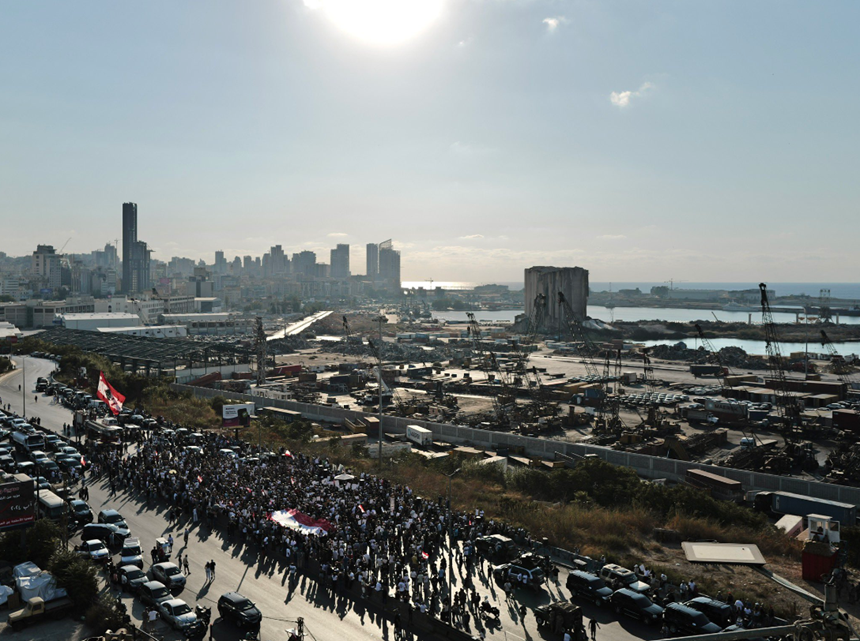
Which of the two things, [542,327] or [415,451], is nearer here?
[415,451]

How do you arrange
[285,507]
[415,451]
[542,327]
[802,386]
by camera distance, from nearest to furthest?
1. [285,507]
2. [415,451]
3. [802,386]
4. [542,327]

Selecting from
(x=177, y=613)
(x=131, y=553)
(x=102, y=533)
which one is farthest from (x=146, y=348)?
(x=177, y=613)

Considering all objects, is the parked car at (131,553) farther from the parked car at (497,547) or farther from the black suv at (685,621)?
the black suv at (685,621)

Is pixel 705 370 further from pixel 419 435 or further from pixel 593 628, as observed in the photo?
pixel 593 628

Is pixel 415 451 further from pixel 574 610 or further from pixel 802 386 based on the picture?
pixel 802 386

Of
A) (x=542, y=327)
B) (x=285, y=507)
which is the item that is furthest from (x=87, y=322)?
(x=285, y=507)

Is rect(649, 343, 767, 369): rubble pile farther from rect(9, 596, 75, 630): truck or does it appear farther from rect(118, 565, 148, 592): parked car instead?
rect(9, 596, 75, 630): truck
